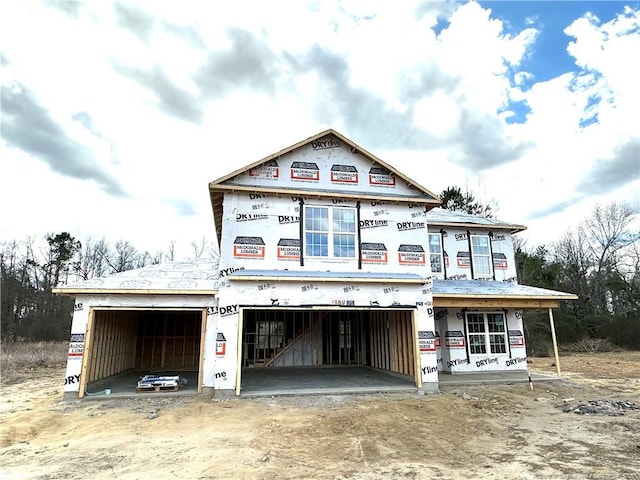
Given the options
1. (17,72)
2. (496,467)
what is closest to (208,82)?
(17,72)

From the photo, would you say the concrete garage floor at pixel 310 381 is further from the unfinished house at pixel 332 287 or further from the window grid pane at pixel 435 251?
the window grid pane at pixel 435 251

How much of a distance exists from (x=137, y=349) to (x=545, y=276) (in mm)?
28004

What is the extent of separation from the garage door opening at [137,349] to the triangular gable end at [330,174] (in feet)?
15.3

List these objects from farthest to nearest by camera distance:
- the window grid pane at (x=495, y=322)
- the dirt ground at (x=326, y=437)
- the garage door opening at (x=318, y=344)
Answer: the window grid pane at (x=495, y=322), the garage door opening at (x=318, y=344), the dirt ground at (x=326, y=437)

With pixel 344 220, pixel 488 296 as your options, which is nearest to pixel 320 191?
pixel 344 220

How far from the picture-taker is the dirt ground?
220 inches

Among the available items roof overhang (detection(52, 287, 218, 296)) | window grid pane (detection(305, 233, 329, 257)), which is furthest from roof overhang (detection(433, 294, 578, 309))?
roof overhang (detection(52, 287, 218, 296))

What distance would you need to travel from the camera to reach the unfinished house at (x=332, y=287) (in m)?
10.9

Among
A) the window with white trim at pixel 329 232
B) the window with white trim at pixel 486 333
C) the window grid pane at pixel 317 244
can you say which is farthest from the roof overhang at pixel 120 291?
the window with white trim at pixel 486 333

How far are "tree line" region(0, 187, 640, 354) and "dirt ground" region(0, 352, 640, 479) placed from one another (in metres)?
18.9

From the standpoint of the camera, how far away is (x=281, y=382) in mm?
12508

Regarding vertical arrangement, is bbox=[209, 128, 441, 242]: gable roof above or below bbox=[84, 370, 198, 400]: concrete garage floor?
above

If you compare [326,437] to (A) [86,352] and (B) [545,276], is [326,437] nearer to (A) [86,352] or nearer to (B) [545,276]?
(A) [86,352]

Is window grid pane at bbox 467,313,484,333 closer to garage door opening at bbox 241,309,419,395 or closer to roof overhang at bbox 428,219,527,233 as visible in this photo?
garage door opening at bbox 241,309,419,395
